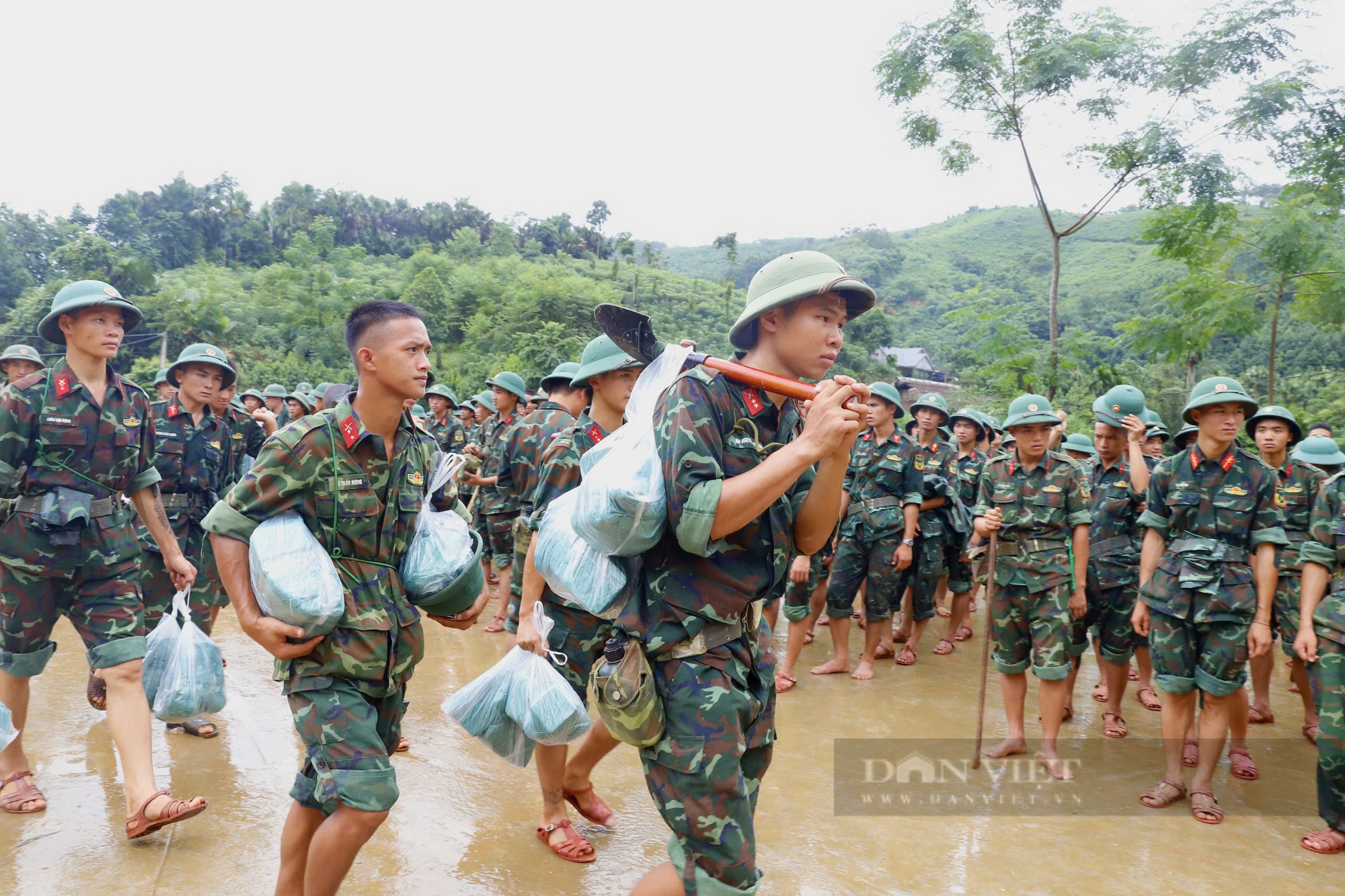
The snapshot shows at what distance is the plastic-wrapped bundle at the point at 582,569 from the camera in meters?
2.45

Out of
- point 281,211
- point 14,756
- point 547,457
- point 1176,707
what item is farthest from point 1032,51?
point 281,211

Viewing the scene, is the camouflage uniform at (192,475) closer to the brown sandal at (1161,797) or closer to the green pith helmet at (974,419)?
the brown sandal at (1161,797)

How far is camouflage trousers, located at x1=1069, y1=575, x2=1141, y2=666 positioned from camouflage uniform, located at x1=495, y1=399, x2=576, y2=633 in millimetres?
3669

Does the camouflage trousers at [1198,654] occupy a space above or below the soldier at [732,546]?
below

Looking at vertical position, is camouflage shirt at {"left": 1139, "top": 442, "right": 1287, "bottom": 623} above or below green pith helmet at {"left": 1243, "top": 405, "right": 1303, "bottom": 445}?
below

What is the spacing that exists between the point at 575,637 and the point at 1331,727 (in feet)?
11.9

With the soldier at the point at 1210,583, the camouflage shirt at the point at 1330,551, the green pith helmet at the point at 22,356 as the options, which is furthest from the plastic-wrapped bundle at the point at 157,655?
the green pith helmet at the point at 22,356

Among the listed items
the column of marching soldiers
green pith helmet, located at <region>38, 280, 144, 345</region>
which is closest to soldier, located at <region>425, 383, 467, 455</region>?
the column of marching soldiers

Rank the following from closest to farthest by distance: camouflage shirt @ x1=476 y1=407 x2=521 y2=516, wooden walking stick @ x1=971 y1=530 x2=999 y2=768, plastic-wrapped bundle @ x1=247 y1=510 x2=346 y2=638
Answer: plastic-wrapped bundle @ x1=247 y1=510 x2=346 y2=638
wooden walking stick @ x1=971 y1=530 x2=999 y2=768
camouflage shirt @ x1=476 y1=407 x2=521 y2=516

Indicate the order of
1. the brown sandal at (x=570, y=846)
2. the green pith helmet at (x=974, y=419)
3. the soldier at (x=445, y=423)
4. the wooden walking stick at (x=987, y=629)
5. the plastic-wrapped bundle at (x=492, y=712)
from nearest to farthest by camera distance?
the plastic-wrapped bundle at (x=492, y=712) → the brown sandal at (x=570, y=846) → the wooden walking stick at (x=987, y=629) → the green pith helmet at (x=974, y=419) → the soldier at (x=445, y=423)

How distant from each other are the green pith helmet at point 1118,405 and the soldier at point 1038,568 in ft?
2.77

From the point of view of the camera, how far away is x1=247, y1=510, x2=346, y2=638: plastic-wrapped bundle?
8.66ft

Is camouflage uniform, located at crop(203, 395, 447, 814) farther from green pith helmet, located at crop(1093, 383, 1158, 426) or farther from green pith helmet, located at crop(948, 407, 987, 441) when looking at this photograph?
green pith helmet, located at crop(948, 407, 987, 441)

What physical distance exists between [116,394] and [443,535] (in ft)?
7.10
